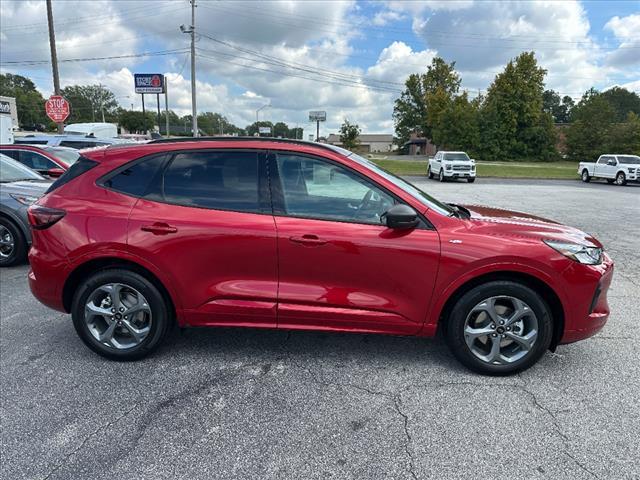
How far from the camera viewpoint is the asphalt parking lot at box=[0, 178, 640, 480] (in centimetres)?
224

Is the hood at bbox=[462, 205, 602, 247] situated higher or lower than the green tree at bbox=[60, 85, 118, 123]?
lower

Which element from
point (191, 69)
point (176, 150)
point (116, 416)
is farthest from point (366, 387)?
point (191, 69)

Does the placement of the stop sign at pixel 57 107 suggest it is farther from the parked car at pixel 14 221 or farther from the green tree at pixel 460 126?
the green tree at pixel 460 126

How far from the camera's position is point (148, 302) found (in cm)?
318

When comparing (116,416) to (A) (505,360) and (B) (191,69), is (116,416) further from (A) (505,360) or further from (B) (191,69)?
(B) (191,69)

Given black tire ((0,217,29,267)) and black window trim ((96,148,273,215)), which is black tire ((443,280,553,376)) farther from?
black tire ((0,217,29,267))

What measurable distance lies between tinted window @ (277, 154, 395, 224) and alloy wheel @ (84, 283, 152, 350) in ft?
4.64

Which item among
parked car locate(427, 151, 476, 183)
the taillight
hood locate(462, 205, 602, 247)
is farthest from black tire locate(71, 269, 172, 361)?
parked car locate(427, 151, 476, 183)

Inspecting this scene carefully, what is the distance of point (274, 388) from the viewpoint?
2.95 m

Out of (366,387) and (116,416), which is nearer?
(116,416)

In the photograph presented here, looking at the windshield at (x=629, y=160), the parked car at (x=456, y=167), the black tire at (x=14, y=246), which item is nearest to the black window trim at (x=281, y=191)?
the black tire at (x=14, y=246)

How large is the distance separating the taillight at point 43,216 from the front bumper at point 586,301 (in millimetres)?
3796

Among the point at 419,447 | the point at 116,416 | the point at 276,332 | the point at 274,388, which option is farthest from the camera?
the point at 276,332

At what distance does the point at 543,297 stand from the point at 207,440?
2.50 metres
